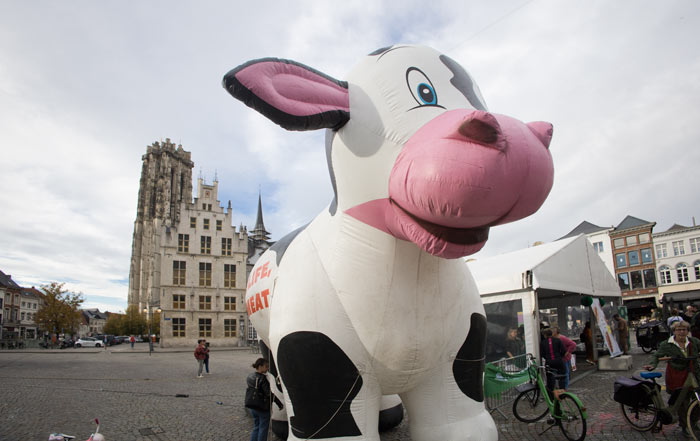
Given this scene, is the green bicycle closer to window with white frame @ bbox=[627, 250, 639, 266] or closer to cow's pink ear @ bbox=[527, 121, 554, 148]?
cow's pink ear @ bbox=[527, 121, 554, 148]

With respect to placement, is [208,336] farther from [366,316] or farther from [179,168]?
[179,168]

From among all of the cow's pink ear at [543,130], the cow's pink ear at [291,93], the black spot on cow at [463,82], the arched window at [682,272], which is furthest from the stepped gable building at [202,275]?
the arched window at [682,272]

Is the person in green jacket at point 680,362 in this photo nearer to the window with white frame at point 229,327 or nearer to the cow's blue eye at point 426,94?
the cow's blue eye at point 426,94

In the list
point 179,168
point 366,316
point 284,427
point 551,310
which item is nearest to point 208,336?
point 551,310

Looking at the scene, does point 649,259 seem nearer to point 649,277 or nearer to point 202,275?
point 649,277

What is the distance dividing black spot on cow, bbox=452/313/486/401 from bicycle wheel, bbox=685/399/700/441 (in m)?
2.99

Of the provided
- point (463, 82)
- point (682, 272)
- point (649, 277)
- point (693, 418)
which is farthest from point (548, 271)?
point (682, 272)

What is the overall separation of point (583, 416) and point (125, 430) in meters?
5.62

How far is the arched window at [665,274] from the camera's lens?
32.6 meters

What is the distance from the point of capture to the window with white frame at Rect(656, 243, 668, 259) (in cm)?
3283

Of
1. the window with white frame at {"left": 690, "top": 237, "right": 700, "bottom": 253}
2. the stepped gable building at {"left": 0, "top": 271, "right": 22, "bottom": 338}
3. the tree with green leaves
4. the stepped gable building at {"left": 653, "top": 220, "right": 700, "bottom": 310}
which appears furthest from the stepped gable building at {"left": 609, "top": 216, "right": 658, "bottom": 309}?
the stepped gable building at {"left": 0, "top": 271, "right": 22, "bottom": 338}

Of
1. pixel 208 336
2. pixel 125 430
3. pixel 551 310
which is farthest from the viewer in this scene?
pixel 208 336

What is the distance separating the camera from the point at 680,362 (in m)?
4.45

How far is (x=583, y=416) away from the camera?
4.41m
